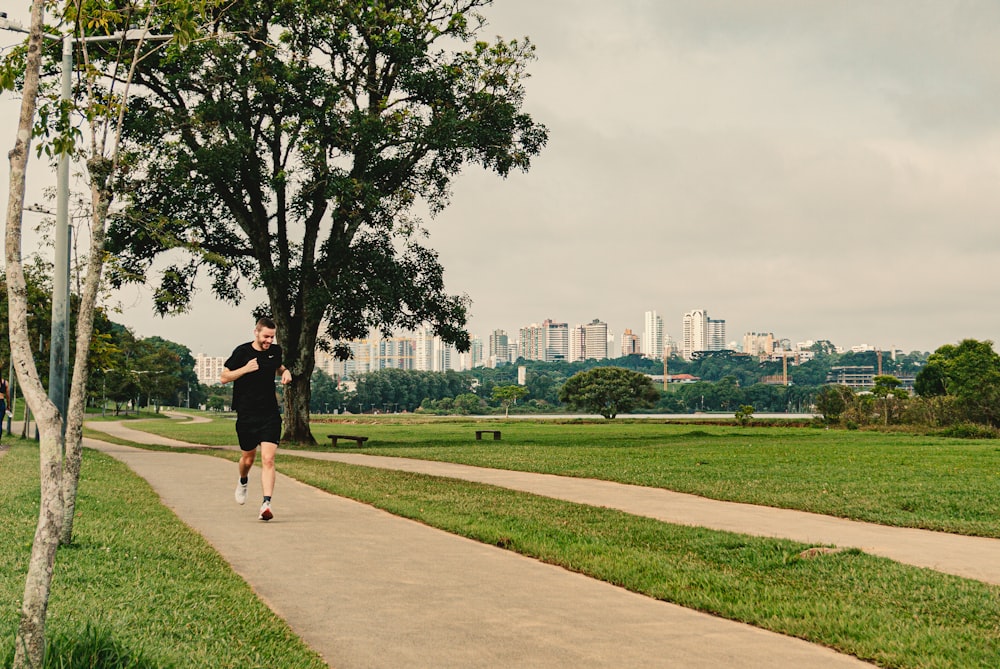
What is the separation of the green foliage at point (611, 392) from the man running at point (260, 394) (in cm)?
7229

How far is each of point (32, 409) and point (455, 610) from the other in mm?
3043

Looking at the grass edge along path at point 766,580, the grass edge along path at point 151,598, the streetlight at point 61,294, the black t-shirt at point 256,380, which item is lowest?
the grass edge along path at point 766,580

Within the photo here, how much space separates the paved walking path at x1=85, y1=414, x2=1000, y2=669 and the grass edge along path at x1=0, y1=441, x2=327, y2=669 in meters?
0.23

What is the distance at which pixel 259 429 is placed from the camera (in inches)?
399

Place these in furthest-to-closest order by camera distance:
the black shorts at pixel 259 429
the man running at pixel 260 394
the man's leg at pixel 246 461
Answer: the man's leg at pixel 246 461
the black shorts at pixel 259 429
the man running at pixel 260 394

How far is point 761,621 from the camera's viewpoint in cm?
568

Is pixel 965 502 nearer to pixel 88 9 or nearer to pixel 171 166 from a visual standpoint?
pixel 88 9

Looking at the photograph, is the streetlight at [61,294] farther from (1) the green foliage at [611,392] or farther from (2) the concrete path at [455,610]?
(1) the green foliage at [611,392]

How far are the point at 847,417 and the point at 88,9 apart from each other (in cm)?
4380

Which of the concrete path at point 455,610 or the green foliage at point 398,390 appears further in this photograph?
the green foliage at point 398,390

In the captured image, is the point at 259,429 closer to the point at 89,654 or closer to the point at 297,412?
the point at 89,654

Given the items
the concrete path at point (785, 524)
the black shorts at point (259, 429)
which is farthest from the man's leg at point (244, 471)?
the concrete path at point (785, 524)

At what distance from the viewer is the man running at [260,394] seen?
32.4 feet

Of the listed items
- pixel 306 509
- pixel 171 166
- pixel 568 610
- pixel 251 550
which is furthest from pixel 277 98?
pixel 568 610
